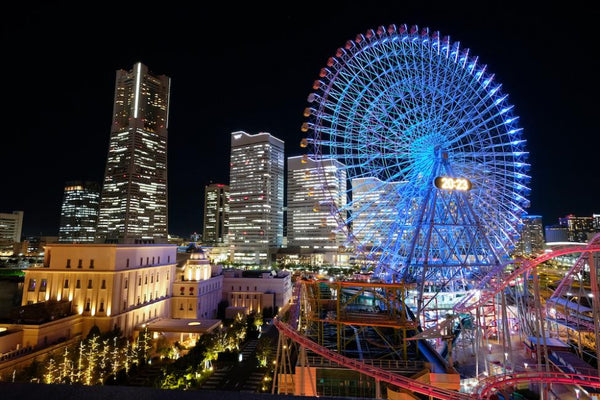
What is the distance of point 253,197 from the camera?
16862cm

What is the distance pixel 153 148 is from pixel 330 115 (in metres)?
168

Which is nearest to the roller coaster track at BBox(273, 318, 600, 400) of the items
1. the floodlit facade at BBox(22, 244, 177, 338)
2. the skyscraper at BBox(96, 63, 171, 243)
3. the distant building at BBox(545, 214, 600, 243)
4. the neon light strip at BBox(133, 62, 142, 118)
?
the floodlit facade at BBox(22, 244, 177, 338)

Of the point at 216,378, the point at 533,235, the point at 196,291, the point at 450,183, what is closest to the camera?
the point at 450,183

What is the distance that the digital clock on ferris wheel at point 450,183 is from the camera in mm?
33406

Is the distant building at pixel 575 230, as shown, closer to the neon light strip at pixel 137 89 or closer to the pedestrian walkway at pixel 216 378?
the pedestrian walkway at pixel 216 378

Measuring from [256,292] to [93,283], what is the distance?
106 ft

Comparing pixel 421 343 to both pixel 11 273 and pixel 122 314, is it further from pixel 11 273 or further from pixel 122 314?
pixel 11 273

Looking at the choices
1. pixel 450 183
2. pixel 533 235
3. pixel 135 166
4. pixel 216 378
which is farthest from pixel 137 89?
pixel 533 235

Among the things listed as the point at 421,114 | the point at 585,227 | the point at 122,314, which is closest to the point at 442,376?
the point at 421,114

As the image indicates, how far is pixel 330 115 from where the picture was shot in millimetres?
38406

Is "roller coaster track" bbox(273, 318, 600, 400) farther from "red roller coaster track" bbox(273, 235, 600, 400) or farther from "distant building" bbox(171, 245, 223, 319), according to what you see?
"distant building" bbox(171, 245, 223, 319)

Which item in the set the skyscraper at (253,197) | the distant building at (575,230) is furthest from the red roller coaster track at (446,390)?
the skyscraper at (253,197)

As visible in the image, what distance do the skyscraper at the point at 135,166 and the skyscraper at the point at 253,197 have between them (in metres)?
42.7

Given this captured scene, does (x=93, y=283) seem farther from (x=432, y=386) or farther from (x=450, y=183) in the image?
(x=450, y=183)
